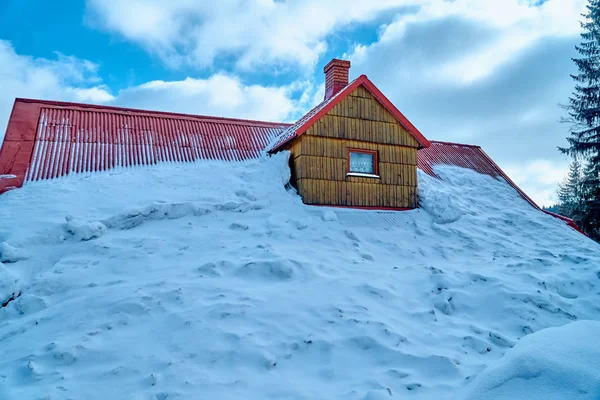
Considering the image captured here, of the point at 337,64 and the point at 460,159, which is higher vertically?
the point at 337,64

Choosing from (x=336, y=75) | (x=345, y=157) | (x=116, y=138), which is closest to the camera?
(x=345, y=157)

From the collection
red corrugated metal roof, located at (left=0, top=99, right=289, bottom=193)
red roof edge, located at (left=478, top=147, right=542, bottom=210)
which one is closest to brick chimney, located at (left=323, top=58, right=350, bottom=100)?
red corrugated metal roof, located at (left=0, top=99, right=289, bottom=193)

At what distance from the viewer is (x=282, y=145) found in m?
11.9

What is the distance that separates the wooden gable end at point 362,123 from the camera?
11.2m

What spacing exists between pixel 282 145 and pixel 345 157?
1.90 m

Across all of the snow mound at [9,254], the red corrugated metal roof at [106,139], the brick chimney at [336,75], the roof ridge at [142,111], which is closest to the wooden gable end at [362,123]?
the brick chimney at [336,75]

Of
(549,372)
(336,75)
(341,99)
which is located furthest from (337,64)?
(549,372)

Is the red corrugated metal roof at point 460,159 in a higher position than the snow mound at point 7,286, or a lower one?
higher

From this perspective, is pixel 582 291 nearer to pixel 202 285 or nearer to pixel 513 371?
pixel 513 371

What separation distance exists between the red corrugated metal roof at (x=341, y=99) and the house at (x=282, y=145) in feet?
0.09

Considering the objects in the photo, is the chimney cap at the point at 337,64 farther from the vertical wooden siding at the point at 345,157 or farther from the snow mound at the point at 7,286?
the snow mound at the point at 7,286

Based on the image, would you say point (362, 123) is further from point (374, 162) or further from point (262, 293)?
point (262, 293)

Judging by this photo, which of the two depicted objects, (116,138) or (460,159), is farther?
(460,159)

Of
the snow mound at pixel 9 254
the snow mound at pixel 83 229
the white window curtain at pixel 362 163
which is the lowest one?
the snow mound at pixel 9 254
